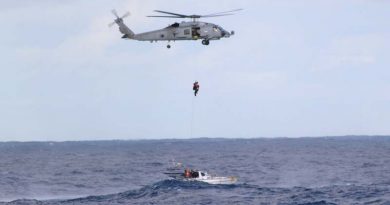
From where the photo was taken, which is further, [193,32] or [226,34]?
[226,34]

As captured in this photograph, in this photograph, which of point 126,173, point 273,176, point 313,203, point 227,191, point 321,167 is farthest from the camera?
point 321,167

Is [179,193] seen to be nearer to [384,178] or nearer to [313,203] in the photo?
[313,203]

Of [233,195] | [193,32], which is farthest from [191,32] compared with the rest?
[233,195]

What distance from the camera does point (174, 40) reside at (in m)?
65.8

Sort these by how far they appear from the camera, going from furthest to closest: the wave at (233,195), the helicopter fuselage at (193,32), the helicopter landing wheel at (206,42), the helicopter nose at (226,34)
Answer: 1. the wave at (233,195)
2. the helicopter nose at (226,34)
3. the helicopter fuselage at (193,32)
4. the helicopter landing wheel at (206,42)

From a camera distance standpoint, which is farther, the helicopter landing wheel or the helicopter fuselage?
the helicopter fuselage

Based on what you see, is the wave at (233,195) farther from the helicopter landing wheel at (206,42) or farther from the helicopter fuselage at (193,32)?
the helicopter landing wheel at (206,42)

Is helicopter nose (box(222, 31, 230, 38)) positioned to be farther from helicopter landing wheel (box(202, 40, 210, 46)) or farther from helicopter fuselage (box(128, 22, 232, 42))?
helicopter landing wheel (box(202, 40, 210, 46))

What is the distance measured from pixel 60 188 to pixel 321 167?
58.0 m

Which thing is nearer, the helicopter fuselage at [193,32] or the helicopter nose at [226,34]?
the helicopter fuselage at [193,32]

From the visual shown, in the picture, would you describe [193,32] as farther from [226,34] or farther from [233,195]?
[233,195]

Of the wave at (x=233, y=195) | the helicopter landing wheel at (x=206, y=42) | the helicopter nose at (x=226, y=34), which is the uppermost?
the helicopter nose at (x=226, y=34)

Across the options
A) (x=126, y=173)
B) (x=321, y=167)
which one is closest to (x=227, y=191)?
(x=126, y=173)

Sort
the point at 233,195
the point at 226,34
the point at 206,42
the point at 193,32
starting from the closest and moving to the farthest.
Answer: the point at 206,42 < the point at 193,32 < the point at 226,34 < the point at 233,195
